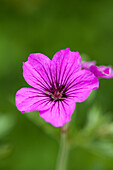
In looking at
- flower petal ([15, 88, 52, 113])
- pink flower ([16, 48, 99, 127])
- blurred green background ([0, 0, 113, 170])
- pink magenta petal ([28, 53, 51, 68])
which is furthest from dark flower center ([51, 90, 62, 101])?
blurred green background ([0, 0, 113, 170])

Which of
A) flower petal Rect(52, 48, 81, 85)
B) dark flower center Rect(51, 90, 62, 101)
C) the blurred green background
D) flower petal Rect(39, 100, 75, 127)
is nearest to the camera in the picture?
flower petal Rect(39, 100, 75, 127)

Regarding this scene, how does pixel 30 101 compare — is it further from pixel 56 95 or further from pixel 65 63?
pixel 65 63

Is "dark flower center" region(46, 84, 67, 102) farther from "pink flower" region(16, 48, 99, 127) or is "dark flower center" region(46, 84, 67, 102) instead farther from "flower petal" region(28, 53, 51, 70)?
"flower petal" region(28, 53, 51, 70)

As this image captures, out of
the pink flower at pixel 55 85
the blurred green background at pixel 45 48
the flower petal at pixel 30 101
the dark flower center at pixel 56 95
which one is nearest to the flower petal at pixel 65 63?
the pink flower at pixel 55 85

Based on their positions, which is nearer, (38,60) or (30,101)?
(30,101)

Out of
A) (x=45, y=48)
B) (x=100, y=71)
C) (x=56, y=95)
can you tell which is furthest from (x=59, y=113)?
(x=45, y=48)

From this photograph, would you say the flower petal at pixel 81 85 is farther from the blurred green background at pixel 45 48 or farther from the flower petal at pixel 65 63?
the blurred green background at pixel 45 48
